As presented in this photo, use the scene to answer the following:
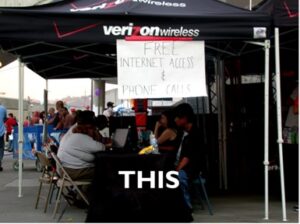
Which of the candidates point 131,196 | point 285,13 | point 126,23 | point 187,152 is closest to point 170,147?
point 187,152

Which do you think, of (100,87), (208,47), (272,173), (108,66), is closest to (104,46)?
(208,47)

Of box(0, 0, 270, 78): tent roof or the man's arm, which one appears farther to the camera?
the man's arm

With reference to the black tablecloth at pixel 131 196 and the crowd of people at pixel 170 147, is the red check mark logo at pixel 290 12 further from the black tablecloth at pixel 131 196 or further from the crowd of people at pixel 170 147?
the black tablecloth at pixel 131 196

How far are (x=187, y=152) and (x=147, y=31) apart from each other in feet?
5.28

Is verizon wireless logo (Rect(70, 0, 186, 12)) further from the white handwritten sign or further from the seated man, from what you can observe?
the seated man

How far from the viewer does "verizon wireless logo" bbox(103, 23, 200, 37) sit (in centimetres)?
704

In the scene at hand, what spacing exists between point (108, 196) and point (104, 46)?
2.94 meters

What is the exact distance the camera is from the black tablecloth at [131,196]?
22.5 ft

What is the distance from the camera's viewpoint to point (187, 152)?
286 inches

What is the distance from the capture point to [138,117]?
10.2 m

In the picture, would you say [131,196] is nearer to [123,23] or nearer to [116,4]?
[123,23]

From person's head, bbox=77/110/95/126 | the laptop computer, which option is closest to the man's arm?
the laptop computer

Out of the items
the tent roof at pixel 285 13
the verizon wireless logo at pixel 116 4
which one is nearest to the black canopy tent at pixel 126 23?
the verizon wireless logo at pixel 116 4

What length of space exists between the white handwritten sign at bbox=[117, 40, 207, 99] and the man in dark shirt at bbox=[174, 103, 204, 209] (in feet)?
1.19
